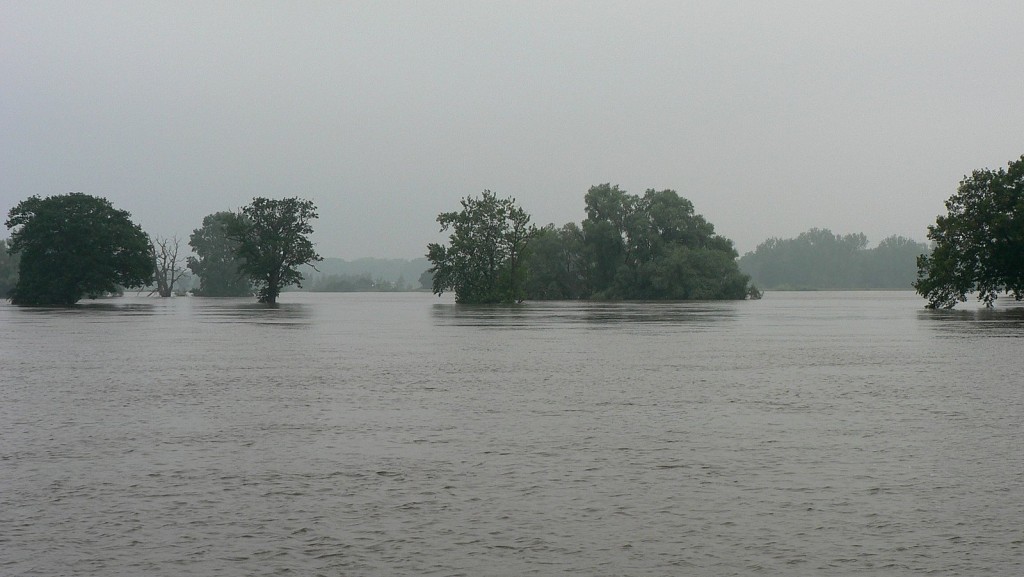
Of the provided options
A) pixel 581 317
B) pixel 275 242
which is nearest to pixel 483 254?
pixel 275 242

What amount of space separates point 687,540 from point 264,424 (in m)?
6.75

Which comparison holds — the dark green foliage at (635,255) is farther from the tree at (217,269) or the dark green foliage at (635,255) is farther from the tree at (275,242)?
the tree at (217,269)

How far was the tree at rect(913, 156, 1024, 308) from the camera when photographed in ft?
208

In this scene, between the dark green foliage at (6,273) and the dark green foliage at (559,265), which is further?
the dark green foliage at (6,273)

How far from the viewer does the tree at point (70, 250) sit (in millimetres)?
87750

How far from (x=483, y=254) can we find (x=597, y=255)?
21.7 meters

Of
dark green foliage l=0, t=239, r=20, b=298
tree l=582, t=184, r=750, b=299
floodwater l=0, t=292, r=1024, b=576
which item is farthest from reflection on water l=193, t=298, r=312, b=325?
dark green foliage l=0, t=239, r=20, b=298

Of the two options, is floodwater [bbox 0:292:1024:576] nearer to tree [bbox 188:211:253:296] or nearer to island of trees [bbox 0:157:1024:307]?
island of trees [bbox 0:157:1024:307]

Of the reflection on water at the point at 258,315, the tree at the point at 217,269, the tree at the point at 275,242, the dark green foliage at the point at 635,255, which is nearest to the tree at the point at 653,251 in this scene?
the dark green foliage at the point at 635,255

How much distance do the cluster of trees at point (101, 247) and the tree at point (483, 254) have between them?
12.7m

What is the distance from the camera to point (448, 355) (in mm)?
23922

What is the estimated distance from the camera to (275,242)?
9775 cm

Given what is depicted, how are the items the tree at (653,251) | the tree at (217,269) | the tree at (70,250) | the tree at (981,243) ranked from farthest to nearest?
the tree at (217,269)
the tree at (653,251)
the tree at (70,250)
the tree at (981,243)

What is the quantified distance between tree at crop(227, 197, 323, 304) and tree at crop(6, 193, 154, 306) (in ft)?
31.0
